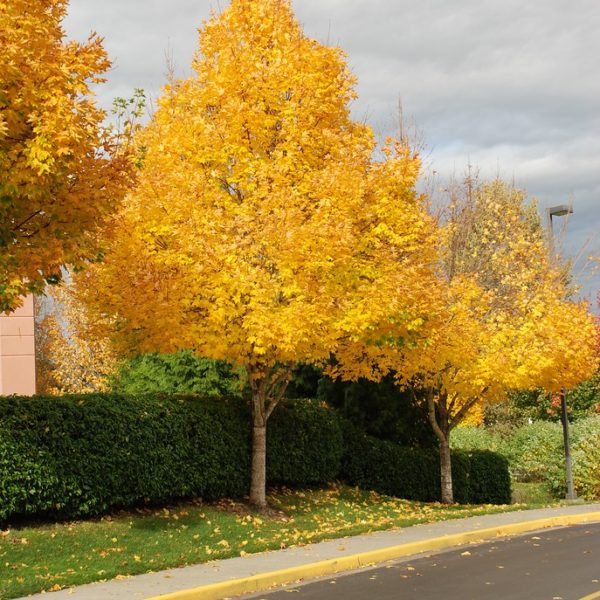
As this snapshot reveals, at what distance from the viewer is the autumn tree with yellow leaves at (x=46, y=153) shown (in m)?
11.0

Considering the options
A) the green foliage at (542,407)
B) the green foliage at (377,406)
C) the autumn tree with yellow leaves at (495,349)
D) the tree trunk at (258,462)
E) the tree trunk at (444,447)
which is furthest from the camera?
the green foliage at (542,407)

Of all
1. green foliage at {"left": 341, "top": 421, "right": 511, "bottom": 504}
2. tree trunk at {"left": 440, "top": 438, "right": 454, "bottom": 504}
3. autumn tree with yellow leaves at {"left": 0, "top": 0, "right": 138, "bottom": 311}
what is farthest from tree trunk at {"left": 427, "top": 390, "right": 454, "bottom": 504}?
autumn tree with yellow leaves at {"left": 0, "top": 0, "right": 138, "bottom": 311}

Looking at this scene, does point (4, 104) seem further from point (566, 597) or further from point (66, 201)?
point (566, 597)

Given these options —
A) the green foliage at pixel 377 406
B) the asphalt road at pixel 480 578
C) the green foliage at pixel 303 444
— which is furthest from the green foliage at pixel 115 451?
the green foliage at pixel 377 406

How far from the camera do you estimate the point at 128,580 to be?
36.3 ft

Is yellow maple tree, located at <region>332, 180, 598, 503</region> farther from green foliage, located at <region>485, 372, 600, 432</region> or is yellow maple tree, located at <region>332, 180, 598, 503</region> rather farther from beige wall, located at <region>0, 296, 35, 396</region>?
green foliage, located at <region>485, 372, 600, 432</region>

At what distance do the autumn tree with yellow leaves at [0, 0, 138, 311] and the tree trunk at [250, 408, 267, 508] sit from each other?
681 centimetres

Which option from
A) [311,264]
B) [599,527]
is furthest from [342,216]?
[599,527]

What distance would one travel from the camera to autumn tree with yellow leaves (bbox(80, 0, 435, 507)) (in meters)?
15.2

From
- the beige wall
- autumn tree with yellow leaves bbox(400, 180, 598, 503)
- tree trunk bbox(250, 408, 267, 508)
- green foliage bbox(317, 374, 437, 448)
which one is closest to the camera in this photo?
tree trunk bbox(250, 408, 267, 508)

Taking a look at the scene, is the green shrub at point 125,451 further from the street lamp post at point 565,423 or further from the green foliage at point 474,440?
the green foliage at point 474,440

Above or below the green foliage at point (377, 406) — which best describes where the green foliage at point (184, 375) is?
above

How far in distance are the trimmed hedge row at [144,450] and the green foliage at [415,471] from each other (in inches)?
8.5

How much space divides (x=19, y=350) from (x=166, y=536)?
34.3ft
